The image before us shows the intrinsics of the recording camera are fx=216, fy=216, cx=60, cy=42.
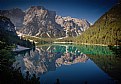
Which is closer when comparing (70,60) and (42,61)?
(42,61)

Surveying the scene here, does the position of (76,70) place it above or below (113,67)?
below

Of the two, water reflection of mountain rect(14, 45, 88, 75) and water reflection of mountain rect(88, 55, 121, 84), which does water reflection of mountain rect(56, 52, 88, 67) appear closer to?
water reflection of mountain rect(14, 45, 88, 75)

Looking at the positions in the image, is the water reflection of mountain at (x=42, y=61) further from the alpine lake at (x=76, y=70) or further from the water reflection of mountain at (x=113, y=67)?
the water reflection of mountain at (x=113, y=67)

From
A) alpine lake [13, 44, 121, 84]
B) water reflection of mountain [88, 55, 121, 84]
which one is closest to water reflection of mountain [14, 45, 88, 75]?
alpine lake [13, 44, 121, 84]

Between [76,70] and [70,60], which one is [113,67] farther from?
[70,60]

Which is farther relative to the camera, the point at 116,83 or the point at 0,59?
the point at 116,83

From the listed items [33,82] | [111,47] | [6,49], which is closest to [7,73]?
[6,49]

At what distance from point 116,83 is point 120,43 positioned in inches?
865

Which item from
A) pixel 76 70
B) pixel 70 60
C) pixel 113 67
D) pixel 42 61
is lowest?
pixel 76 70

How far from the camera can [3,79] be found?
23422 millimetres

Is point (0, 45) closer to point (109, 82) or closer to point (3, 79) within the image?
point (3, 79)

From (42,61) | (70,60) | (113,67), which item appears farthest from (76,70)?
(42,61)

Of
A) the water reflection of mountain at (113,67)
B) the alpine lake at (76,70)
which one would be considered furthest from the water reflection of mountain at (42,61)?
the water reflection of mountain at (113,67)

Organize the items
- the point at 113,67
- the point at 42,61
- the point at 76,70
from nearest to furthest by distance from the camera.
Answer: the point at 113,67 → the point at 76,70 → the point at 42,61
